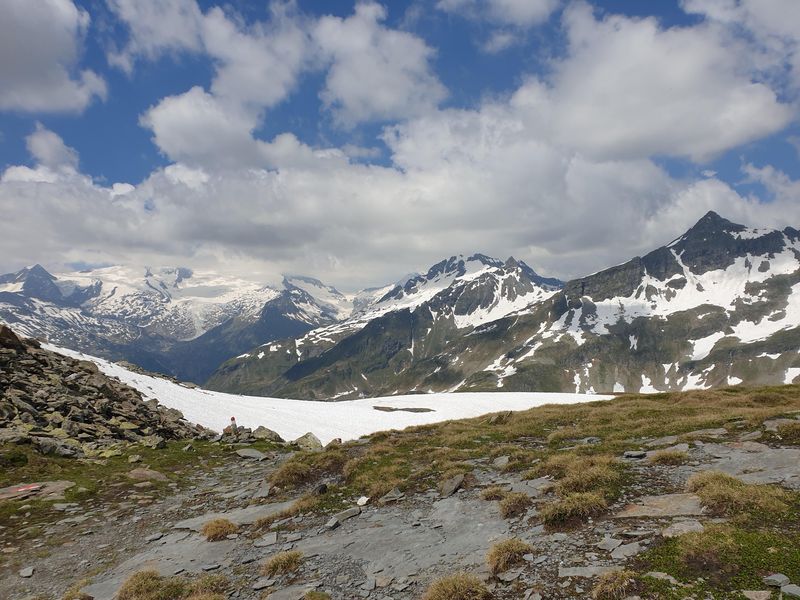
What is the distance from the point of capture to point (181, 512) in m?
18.4

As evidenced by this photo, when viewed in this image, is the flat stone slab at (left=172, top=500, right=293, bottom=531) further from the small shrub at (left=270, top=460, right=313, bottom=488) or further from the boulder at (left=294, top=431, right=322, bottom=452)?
the boulder at (left=294, top=431, right=322, bottom=452)

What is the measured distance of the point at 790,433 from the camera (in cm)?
1619

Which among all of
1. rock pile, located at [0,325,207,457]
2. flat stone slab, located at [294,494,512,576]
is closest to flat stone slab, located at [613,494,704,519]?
flat stone slab, located at [294,494,512,576]

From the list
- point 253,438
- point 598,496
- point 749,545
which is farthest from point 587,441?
point 253,438

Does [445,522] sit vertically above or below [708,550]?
below

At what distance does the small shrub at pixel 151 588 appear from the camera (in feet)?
36.3

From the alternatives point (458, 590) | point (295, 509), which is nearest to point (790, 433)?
point (458, 590)

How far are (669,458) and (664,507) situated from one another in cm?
445

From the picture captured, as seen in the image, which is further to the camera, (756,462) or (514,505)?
(756,462)

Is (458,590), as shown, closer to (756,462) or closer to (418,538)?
(418,538)

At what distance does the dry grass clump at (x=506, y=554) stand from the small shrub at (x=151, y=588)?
7.78 m

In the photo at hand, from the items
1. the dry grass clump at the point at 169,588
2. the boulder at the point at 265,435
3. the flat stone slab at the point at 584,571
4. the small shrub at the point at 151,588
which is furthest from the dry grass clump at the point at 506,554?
the boulder at the point at 265,435

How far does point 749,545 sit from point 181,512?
63.2 feet

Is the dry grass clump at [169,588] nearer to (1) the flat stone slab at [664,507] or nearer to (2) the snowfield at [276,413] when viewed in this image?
(1) the flat stone slab at [664,507]
